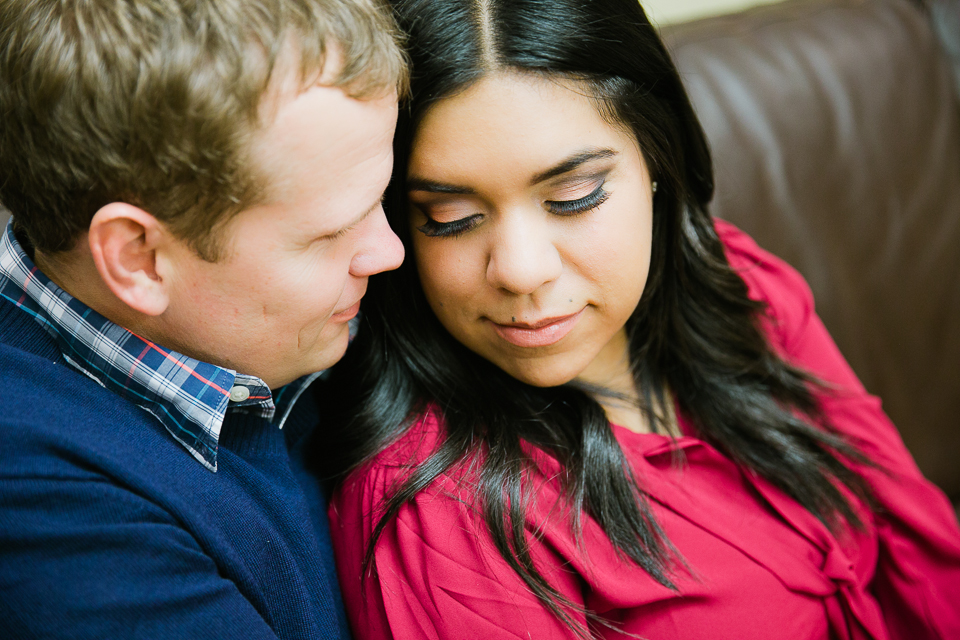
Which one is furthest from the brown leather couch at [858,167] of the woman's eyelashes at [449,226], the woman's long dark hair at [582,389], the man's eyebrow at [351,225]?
the man's eyebrow at [351,225]

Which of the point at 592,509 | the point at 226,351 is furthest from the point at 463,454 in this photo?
the point at 226,351

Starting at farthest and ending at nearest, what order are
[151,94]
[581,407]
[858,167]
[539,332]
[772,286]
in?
[858,167] < [772,286] < [581,407] < [539,332] < [151,94]

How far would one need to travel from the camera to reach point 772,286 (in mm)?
1267

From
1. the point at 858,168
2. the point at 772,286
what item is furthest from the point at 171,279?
the point at 858,168

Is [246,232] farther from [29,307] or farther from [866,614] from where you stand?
[866,614]

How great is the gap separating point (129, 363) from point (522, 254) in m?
0.42

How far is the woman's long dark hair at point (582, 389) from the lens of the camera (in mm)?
800

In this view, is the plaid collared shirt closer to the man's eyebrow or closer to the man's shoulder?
the man's shoulder

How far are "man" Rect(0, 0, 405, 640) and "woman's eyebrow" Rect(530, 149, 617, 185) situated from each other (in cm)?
16

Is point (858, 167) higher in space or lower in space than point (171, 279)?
lower

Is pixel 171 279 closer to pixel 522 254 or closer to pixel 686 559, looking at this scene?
pixel 522 254

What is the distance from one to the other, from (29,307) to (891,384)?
1.53m

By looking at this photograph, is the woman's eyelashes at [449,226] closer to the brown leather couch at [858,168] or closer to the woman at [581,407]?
the woman at [581,407]

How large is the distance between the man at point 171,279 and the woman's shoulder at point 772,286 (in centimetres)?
68
